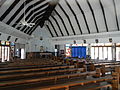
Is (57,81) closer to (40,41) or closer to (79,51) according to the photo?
(79,51)

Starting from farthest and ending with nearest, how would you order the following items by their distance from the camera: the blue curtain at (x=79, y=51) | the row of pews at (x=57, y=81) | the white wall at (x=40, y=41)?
the white wall at (x=40, y=41)
the blue curtain at (x=79, y=51)
the row of pews at (x=57, y=81)

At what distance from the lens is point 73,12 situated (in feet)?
57.0

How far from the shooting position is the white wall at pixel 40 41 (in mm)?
23516

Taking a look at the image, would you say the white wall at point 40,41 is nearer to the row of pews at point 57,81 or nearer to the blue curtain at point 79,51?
the blue curtain at point 79,51

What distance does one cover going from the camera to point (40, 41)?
2438 centimetres

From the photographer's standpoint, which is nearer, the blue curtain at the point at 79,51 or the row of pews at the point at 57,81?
the row of pews at the point at 57,81

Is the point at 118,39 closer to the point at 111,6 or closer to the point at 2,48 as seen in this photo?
the point at 111,6

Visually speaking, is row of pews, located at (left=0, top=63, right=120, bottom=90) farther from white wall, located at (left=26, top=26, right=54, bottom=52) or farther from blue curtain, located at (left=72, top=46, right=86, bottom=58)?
white wall, located at (left=26, top=26, right=54, bottom=52)

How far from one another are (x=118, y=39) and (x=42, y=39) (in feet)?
41.3

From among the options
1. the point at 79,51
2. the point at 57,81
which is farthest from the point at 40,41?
the point at 57,81

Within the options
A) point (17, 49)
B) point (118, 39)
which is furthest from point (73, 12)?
point (17, 49)

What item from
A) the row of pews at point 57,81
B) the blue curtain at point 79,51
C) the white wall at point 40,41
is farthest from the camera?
the white wall at point 40,41

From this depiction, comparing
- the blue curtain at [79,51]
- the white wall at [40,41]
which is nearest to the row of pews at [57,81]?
the blue curtain at [79,51]

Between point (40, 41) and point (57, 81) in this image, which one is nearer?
point (57, 81)
